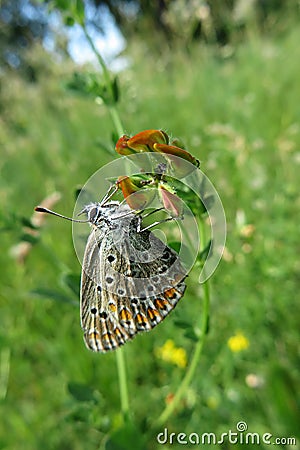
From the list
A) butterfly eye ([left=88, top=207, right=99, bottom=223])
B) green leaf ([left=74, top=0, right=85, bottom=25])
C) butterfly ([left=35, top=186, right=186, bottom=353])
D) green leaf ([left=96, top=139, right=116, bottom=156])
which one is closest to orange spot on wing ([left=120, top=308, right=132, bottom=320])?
butterfly ([left=35, top=186, right=186, bottom=353])

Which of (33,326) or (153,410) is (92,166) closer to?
(33,326)

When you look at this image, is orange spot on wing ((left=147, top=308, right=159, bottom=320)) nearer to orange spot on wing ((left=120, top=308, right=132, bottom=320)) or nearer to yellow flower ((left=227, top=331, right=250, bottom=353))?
orange spot on wing ((left=120, top=308, right=132, bottom=320))

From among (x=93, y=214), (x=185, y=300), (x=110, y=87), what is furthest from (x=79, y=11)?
(x=185, y=300)

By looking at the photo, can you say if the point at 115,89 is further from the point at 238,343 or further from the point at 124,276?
the point at 238,343

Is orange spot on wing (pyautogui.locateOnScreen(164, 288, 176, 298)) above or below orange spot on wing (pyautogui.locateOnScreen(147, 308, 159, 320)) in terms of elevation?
above

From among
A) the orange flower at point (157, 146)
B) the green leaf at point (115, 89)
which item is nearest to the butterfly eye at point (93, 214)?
the orange flower at point (157, 146)

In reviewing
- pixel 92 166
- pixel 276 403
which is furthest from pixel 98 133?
pixel 276 403

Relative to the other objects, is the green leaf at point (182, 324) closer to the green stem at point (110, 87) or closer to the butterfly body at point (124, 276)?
the butterfly body at point (124, 276)
